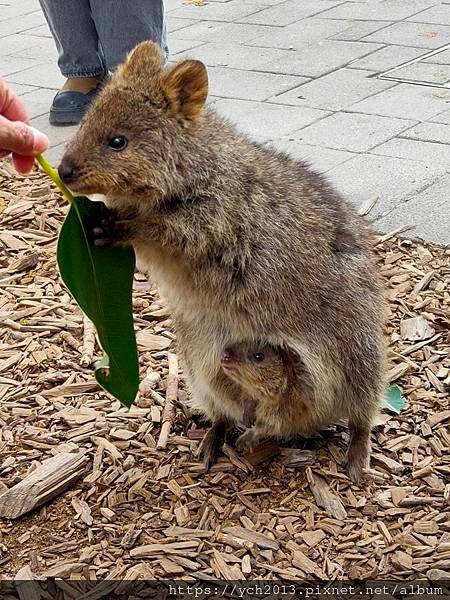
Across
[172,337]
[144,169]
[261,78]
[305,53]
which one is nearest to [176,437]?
[172,337]

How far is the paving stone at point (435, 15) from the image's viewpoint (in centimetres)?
826

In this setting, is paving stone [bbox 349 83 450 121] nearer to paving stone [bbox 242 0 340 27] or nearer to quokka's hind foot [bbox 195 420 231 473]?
paving stone [bbox 242 0 340 27]

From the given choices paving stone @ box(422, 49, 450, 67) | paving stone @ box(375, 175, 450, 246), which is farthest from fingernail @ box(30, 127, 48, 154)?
paving stone @ box(422, 49, 450, 67)

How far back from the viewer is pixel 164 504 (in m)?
3.42

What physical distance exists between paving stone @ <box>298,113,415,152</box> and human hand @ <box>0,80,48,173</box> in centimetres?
312

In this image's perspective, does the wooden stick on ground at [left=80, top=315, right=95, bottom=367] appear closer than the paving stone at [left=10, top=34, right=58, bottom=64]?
Yes

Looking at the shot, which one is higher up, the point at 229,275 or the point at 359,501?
the point at 229,275

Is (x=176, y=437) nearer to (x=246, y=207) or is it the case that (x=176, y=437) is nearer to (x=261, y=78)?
(x=246, y=207)

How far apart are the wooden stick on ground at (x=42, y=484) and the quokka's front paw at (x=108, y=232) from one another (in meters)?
0.79

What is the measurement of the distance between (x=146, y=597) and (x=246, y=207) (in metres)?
1.25

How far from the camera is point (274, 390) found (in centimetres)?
342

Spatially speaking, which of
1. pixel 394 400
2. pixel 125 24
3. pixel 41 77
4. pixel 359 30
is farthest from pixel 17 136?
pixel 359 30

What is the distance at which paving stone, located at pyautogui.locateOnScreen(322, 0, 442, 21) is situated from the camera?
852cm

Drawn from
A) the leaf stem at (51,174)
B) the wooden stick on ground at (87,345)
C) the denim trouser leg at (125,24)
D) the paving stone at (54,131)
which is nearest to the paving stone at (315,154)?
the denim trouser leg at (125,24)
